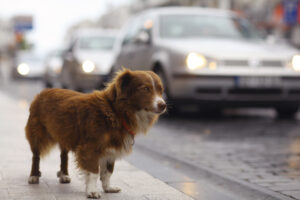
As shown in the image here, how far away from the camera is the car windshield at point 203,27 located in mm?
10805

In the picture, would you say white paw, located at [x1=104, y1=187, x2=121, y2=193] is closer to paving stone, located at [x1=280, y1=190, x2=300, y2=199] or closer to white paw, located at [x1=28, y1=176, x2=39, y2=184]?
white paw, located at [x1=28, y1=176, x2=39, y2=184]

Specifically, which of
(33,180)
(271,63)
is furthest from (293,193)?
(271,63)

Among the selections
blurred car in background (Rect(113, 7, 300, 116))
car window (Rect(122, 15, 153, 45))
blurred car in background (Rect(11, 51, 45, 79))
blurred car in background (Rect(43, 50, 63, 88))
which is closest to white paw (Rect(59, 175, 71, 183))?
blurred car in background (Rect(113, 7, 300, 116))

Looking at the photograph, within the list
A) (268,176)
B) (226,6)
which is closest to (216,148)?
(268,176)

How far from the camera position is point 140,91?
442cm

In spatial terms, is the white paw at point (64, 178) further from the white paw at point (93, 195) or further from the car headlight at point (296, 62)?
the car headlight at point (296, 62)

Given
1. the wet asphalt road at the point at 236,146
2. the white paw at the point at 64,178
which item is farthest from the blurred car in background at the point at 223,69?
the white paw at the point at 64,178

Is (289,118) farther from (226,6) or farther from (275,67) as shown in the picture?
(226,6)

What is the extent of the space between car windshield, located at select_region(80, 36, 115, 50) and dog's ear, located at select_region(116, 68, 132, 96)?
1103 centimetres

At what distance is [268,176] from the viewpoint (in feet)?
18.5

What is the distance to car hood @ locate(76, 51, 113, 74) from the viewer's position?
565 inches

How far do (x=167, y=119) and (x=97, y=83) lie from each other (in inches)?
158

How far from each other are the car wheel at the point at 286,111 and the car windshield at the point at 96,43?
5975 millimetres

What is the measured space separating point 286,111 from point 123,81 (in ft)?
23.4
